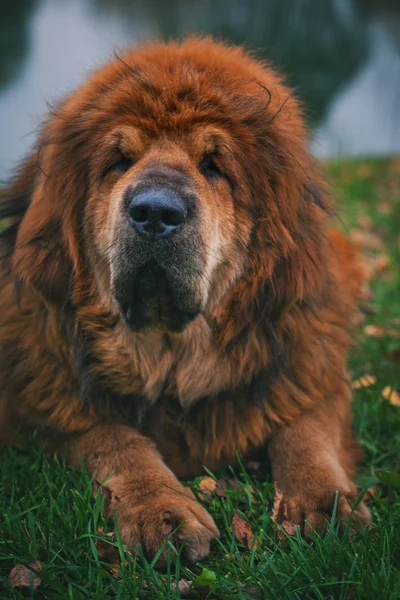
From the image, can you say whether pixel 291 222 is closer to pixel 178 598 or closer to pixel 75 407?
pixel 75 407

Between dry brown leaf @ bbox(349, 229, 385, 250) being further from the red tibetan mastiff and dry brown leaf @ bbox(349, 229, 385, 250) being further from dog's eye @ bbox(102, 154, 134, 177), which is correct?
dog's eye @ bbox(102, 154, 134, 177)

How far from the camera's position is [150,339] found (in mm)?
2434

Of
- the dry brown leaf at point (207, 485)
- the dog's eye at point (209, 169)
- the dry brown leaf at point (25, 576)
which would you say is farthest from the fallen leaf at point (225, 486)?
the dog's eye at point (209, 169)

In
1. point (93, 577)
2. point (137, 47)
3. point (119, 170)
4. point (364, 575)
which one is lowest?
point (93, 577)

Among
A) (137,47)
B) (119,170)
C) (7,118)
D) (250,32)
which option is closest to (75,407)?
(119,170)

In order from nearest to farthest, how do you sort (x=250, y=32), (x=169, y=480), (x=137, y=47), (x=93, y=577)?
(x=93, y=577) → (x=169, y=480) → (x=137, y=47) → (x=250, y=32)

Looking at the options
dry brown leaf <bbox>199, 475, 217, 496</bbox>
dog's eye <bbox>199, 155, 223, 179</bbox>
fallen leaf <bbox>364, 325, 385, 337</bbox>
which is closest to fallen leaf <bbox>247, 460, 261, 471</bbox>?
dry brown leaf <bbox>199, 475, 217, 496</bbox>

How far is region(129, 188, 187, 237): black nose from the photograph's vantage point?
2088 millimetres

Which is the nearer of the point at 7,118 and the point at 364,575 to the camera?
the point at 364,575

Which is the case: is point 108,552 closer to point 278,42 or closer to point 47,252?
point 47,252

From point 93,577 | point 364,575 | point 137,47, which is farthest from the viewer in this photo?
point 137,47

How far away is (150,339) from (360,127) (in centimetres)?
550

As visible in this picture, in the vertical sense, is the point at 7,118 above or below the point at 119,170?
below

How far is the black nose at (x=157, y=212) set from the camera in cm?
209
